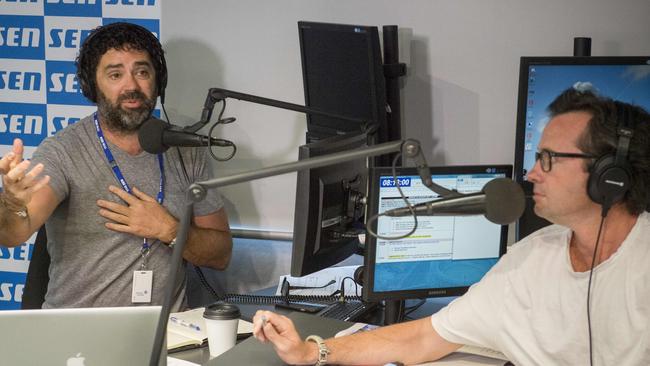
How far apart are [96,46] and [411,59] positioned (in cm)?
112

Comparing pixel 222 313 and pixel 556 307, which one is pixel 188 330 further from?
pixel 556 307

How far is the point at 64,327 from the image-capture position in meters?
1.48

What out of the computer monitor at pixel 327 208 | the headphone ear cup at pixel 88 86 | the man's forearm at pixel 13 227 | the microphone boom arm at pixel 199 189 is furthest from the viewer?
the headphone ear cup at pixel 88 86

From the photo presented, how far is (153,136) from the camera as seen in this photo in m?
2.55

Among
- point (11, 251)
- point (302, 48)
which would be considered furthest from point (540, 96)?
point (11, 251)

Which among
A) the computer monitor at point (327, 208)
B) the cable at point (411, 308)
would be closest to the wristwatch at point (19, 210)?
the computer monitor at point (327, 208)

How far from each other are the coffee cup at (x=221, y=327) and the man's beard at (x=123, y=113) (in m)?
0.95

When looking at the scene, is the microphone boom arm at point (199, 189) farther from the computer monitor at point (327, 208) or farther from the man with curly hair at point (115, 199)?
the man with curly hair at point (115, 199)

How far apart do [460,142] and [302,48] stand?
0.68 metres

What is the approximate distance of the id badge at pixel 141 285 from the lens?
280 cm

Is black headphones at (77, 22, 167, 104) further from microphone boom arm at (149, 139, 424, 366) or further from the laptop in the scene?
microphone boom arm at (149, 139, 424, 366)

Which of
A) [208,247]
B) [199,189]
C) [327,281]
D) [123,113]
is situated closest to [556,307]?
[199,189]

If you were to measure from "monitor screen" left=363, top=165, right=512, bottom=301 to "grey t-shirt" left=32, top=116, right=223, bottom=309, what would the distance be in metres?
0.81

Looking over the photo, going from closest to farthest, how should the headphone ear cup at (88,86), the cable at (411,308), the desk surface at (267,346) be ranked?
the desk surface at (267,346) → the cable at (411,308) → the headphone ear cup at (88,86)
